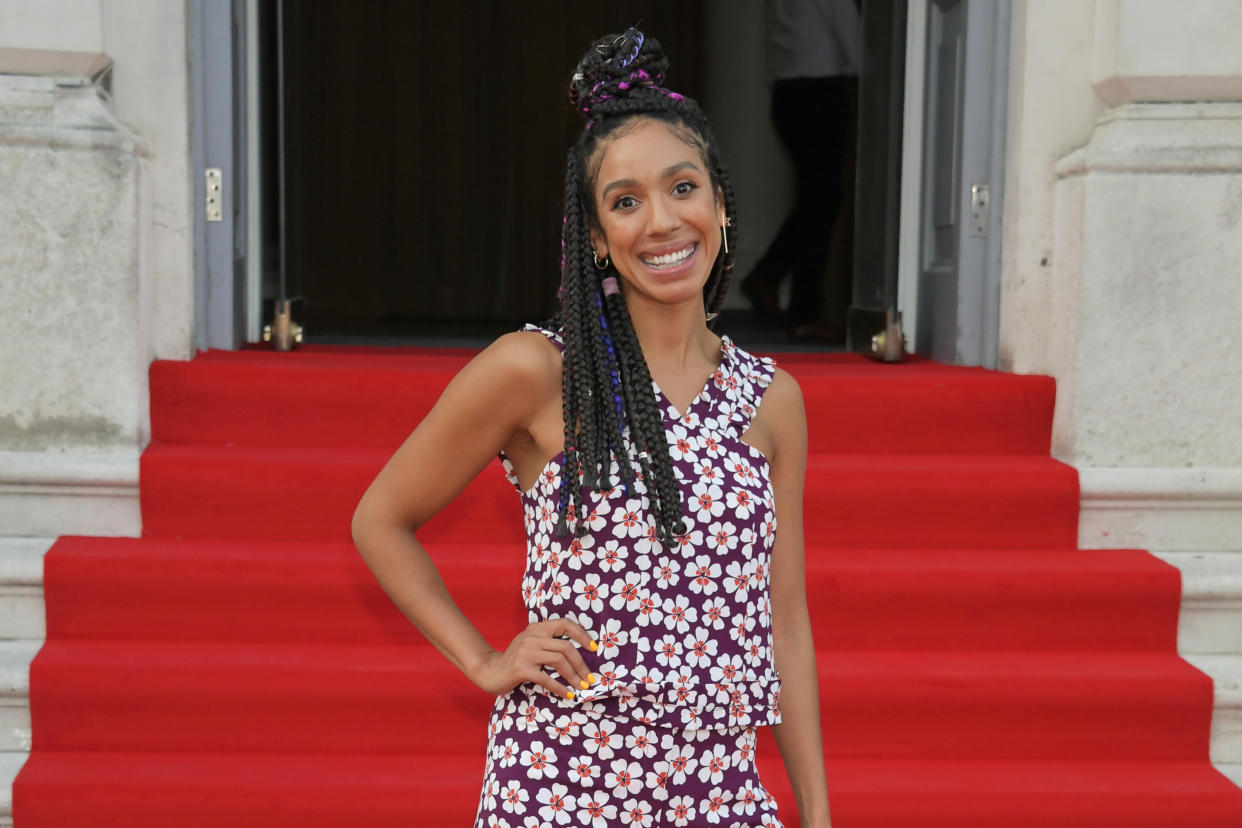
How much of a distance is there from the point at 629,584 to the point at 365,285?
16.5ft

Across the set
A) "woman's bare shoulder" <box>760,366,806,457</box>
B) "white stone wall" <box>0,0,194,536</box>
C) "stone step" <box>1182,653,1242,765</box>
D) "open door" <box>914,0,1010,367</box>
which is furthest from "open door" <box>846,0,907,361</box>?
"woman's bare shoulder" <box>760,366,806,457</box>

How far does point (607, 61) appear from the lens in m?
1.98

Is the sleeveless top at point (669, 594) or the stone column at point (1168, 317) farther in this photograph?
the stone column at point (1168, 317)

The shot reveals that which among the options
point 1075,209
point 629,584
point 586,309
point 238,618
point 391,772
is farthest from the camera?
point 1075,209

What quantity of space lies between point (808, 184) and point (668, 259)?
4438 mm

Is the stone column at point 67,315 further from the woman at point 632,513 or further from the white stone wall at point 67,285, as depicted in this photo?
the woman at point 632,513

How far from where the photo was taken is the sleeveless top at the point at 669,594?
1.78 m

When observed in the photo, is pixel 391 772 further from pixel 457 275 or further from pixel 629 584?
pixel 457 275

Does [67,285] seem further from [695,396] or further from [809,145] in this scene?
[809,145]

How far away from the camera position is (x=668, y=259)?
1.93 metres

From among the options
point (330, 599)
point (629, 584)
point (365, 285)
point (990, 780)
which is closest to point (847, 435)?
point (990, 780)

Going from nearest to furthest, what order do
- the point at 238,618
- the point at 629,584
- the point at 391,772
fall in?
the point at 629,584
the point at 391,772
the point at 238,618

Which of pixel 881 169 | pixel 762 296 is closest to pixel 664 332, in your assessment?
pixel 881 169

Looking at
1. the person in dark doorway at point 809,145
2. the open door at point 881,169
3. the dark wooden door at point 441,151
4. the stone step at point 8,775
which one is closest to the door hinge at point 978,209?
the open door at point 881,169
